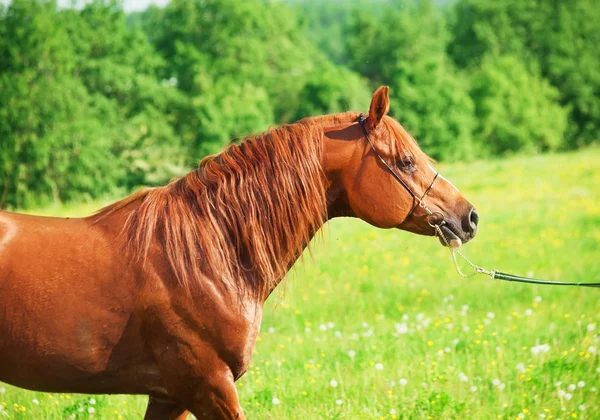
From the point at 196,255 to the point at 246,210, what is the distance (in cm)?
39

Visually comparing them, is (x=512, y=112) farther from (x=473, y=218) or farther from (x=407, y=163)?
(x=407, y=163)

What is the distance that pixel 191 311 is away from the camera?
3.67m

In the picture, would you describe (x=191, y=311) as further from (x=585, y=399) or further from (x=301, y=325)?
(x=301, y=325)

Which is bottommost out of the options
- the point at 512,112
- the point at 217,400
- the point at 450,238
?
the point at 512,112

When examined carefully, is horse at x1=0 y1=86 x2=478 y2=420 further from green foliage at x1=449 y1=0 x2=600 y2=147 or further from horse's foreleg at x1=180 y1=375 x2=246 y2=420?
green foliage at x1=449 y1=0 x2=600 y2=147

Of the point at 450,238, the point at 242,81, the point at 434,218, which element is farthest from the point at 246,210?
the point at 242,81

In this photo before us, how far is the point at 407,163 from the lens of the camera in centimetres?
401

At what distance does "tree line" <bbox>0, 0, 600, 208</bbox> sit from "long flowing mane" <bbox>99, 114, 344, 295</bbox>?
93.1 feet

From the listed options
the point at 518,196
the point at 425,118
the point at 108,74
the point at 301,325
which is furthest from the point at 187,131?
the point at 301,325

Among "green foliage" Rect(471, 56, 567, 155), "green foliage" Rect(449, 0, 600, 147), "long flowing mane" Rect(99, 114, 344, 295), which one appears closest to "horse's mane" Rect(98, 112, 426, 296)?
"long flowing mane" Rect(99, 114, 344, 295)

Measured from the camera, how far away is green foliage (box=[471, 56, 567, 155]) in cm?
6291

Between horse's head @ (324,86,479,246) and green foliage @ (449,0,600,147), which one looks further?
green foliage @ (449,0,600,147)

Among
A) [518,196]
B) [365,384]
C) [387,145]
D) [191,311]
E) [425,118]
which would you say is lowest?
[425,118]

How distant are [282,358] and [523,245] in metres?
8.46
